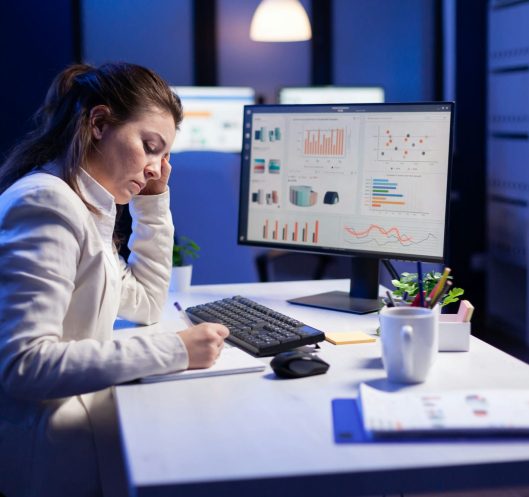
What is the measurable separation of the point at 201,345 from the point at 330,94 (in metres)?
3.93

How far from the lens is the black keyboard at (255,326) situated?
147 centimetres

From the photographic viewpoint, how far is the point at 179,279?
2053mm

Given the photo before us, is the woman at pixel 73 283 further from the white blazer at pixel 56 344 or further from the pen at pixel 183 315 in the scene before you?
the pen at pixel 183 315

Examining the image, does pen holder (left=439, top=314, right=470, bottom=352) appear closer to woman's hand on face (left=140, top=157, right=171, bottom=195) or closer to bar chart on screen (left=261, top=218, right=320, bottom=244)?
bar chart on screen (left=261, top=218, right=320, bottom=244)

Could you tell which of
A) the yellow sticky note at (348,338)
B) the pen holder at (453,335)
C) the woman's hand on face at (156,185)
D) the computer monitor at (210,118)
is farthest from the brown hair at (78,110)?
the computer monitor at (210,118)

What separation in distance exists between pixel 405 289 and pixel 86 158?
627 mm

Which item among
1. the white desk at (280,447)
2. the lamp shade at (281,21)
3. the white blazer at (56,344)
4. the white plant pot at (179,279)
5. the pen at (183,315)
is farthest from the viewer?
the lamp shade at (281,21)

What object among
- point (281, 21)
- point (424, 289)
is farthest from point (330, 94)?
point (424, 289)

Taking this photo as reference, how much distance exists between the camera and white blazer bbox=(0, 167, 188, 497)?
1.22m

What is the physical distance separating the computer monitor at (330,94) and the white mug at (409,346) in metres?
3.91

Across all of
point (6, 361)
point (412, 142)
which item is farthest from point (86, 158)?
point (412, 142)

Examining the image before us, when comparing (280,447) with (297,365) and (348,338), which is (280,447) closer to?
(297,365)

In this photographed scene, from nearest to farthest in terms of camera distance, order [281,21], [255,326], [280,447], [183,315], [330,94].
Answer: [280,447] → [255,326] → [183,315] → [281,21] → [330,94]

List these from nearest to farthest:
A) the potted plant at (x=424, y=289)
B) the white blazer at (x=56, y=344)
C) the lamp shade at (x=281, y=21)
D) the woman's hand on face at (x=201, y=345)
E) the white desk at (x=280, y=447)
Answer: the white desk at (x=280, y=447)
the white blazer at (x=56, y=344)
the woman's hand on face at (x=201, y=345)
the potted plant at (x=424, y=289)
the lamp shade at (x=281, y=21)
